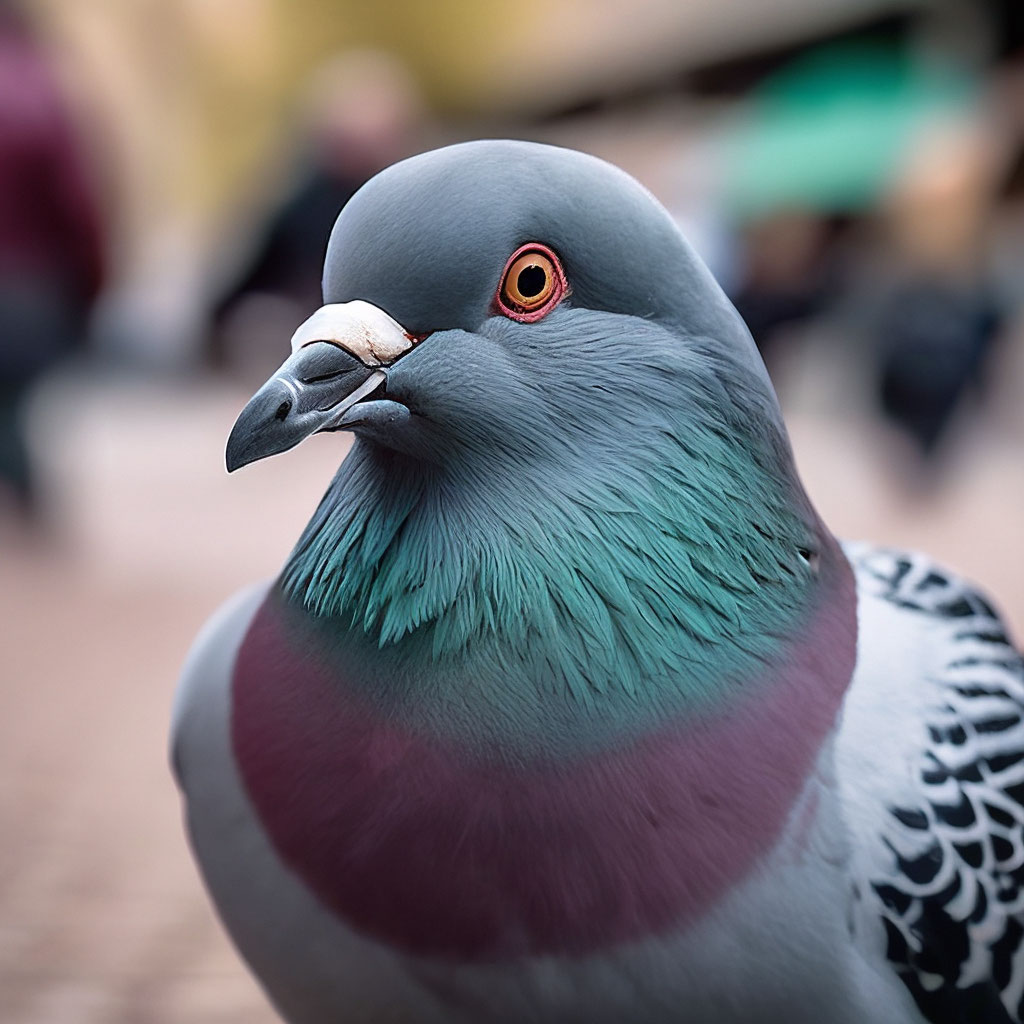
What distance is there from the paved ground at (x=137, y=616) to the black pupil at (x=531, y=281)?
161cm

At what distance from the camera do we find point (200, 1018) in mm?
2291

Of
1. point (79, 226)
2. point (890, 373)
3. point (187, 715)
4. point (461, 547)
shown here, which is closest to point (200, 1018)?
point (187, 715)

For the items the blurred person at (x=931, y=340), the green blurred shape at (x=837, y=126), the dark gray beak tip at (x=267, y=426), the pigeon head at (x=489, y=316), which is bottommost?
the dark gray beak tip at (x=267, y=426)

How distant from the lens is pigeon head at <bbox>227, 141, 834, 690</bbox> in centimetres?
126

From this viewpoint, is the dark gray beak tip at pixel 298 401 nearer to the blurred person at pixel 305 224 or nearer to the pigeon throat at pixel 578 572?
the pigeon throat at pixel 578 572

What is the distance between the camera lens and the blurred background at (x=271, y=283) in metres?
3.11

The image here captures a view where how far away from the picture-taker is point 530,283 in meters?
1.30

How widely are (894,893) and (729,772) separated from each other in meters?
0.26

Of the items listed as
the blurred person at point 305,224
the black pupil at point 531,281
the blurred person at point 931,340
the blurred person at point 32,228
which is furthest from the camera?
the blurred person at point 931,340

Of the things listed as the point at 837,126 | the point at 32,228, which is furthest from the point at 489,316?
the point at 837,126

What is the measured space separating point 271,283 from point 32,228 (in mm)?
1177

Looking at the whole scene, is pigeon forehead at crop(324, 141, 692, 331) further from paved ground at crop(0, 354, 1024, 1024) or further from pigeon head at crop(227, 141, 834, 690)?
paved ground at crop(0, 354, 1024, 1024)

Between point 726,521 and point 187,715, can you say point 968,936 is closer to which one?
point 726,521

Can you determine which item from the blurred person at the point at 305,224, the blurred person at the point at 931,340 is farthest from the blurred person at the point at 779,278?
the blurred person at the point at 305,224
